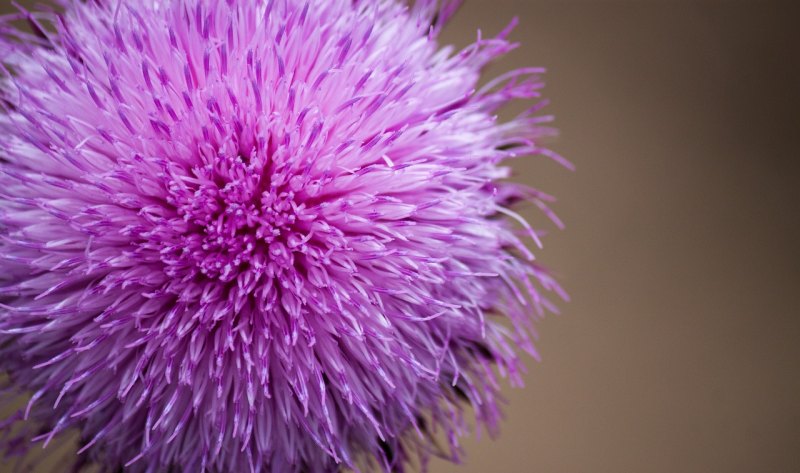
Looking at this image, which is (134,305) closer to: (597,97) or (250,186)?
(250,186)

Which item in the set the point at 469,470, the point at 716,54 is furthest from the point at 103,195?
the point at 716,54

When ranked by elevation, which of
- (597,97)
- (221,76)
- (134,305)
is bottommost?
(134,305)

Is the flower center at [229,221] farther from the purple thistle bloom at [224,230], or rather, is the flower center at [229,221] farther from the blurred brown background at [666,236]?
the blurred brown background at [666,236]

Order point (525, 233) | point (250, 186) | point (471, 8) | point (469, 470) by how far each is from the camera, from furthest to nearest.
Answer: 1. point (471, 8)
2. point (469, 470)
3. point (525, 233)
4. point (250, 186)

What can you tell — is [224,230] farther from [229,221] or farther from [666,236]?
[666,236]

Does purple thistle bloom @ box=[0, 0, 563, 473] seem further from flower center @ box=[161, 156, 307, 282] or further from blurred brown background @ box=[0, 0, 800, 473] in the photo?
blurred brown background @ box=[0, 0, 800, 473]

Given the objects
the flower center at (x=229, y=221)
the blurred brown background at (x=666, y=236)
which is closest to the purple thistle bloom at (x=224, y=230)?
the flower center at (x=229, y=221)
